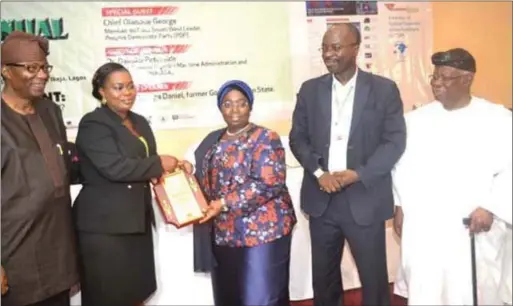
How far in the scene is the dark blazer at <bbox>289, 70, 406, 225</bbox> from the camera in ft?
3.55

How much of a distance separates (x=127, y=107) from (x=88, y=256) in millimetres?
423

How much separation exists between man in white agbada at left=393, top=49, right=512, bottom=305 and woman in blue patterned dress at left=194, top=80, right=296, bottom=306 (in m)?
0.26

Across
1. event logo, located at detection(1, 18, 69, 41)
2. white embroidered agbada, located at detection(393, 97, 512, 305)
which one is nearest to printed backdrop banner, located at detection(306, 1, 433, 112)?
white embroidered agbada, located at detection(393, 97, 512, 305)

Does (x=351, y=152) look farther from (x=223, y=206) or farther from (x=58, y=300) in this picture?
(x=58, y=300)

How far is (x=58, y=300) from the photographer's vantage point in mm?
1408

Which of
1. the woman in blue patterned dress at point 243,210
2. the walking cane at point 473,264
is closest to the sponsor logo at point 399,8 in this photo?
the woman in blue patterned dress at point 243,210

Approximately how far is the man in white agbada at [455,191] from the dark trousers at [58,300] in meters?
0.84

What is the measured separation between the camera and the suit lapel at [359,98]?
1.08 metres

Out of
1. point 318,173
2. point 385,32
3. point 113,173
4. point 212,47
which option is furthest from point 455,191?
point 113,173

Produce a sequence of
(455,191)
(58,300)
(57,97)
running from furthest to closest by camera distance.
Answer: (58,300)
(57,97)
(455,191)

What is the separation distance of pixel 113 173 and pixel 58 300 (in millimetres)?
399

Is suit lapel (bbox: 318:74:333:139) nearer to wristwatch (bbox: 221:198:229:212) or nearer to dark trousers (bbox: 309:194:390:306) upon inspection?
dark trousers (bbox: 309:194:390:306)

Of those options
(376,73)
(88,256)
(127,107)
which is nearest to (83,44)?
(127,107)

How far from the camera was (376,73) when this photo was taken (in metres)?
1.16
